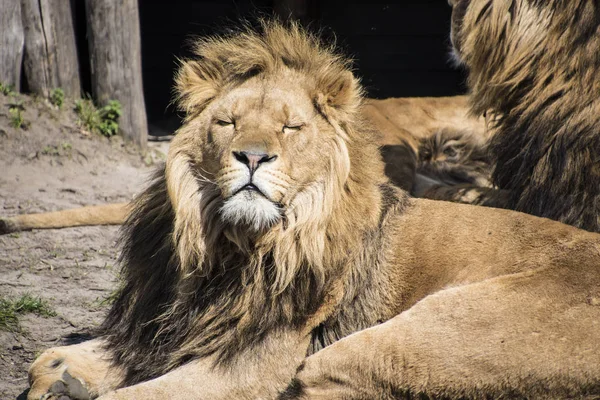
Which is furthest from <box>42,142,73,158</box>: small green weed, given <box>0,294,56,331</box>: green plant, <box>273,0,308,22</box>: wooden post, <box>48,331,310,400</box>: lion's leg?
<box>48,331,310,400</box>: lion's leg

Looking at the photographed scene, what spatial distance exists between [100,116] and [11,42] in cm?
92

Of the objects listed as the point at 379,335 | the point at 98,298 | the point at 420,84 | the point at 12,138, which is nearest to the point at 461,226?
the point at 379,335

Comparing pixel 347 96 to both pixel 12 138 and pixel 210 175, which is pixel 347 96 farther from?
pixel 12 138

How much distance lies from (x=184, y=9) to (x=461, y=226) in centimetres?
656

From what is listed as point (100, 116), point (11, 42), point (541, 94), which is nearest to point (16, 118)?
point (11, 42)

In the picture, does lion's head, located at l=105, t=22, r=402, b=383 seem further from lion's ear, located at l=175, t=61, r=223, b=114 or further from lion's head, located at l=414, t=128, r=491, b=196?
lion's head, located at l=414, t=128, r=491, b=196

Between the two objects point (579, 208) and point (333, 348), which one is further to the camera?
point (579, 208)

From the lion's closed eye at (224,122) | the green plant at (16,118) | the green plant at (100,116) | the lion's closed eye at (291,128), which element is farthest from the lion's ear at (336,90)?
the green plant at (100,116)

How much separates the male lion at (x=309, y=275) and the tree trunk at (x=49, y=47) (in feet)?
12.1

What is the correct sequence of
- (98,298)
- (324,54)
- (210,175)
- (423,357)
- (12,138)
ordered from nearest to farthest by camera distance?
(423,357) → (210,175) → (324,54) → (98,298) → (12,138)

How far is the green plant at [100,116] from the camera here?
23.2ft

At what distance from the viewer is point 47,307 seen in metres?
4.50

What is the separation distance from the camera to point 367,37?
9461 mm

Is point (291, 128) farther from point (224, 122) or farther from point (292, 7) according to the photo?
point (292, 7)
